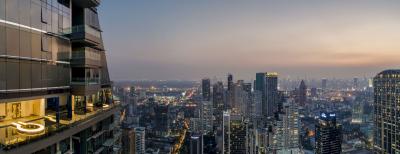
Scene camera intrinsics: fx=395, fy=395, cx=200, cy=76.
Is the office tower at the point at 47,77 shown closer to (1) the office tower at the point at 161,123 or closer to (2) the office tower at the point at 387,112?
(2) the office tower at the point at 387,112

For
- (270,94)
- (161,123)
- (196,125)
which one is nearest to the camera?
(161,123)

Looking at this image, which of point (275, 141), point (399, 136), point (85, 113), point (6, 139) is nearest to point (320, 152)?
point (275, 141)

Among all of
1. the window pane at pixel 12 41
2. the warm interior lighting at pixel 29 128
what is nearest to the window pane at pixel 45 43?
the window pane at pixel 12 41

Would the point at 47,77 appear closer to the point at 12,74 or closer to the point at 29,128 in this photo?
the point at 12,74

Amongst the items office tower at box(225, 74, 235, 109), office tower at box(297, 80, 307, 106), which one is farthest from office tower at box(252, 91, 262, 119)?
office tower at box(297, 80, 307, 106)

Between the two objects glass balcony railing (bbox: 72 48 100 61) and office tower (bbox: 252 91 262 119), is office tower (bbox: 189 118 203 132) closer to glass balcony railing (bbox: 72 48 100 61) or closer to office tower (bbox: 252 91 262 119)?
office tower (bbox: 252 91 262 119)

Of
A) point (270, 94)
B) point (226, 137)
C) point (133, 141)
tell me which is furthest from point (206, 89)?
point (133, 141)
